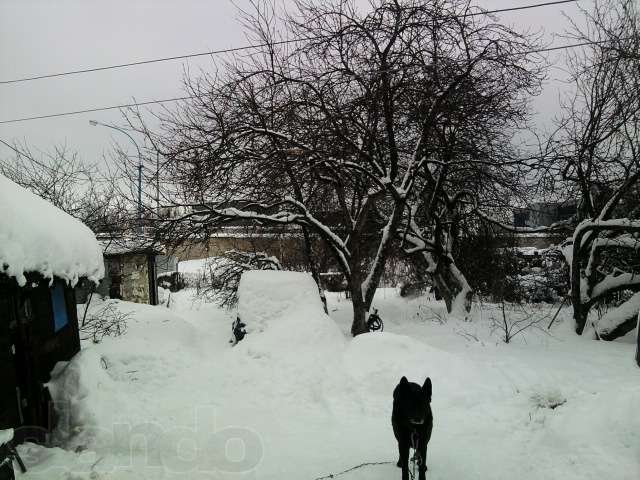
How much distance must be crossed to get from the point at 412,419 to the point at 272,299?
4.74 metres

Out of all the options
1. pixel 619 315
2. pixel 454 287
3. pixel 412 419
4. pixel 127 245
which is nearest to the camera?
pixel 412 419

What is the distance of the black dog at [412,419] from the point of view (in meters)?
3.58

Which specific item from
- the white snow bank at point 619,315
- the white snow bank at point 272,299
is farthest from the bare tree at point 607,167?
the white snow bank at point 272,299

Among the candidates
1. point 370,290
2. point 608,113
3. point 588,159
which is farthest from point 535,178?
point 370,290

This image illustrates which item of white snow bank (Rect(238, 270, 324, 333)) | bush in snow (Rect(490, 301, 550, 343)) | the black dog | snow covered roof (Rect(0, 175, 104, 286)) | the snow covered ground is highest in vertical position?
snow covered roof (Rect(0, 175, 104, 286))

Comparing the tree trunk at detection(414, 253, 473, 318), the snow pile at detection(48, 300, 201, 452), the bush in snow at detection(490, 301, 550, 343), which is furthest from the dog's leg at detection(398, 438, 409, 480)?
the tree trunk at detection(414, 253, 473, 318)

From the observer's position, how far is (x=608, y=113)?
948 centimetres

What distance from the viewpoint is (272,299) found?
8.00 meters

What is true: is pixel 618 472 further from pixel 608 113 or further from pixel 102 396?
pixel 608 113

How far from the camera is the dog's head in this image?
3.56 m

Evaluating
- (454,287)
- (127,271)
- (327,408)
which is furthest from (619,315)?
(127,271)

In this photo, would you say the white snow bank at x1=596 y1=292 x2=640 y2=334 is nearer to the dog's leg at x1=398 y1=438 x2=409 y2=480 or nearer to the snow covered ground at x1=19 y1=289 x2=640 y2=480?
the snow covered ground at x1=19 y1=289 x2=640 y2=480

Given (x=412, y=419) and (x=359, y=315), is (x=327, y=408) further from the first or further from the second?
(x=359, y=315)

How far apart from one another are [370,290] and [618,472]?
689cm
